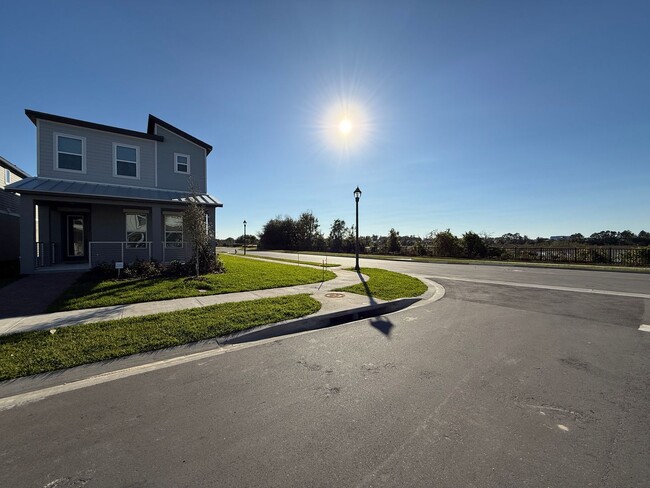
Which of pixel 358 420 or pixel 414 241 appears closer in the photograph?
pixel 358 420

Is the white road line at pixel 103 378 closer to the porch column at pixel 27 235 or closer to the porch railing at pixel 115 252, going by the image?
the porch railing at pixel 115 252

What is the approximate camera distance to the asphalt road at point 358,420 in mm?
2287

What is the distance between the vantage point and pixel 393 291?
963 cm

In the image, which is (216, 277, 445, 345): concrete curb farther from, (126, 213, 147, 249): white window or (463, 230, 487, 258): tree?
(463, 230, 487, 258): tree

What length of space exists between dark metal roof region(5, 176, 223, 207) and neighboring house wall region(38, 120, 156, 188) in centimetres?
44

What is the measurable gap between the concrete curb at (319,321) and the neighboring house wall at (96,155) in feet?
44.2

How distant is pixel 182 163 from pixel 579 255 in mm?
29756

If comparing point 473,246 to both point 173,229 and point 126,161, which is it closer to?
point 173,229

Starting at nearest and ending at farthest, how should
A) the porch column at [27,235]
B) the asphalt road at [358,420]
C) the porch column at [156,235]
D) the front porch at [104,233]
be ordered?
the asphalt road at [358,420] → the porch column at [27,235] → the porch column at [156,235] → the front porch at [104,233]

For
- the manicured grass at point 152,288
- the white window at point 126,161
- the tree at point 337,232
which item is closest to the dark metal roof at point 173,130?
the white window at point 126,161

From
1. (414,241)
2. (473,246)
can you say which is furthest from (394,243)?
(473,246)

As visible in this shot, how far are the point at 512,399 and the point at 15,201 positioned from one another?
2692 centimetres

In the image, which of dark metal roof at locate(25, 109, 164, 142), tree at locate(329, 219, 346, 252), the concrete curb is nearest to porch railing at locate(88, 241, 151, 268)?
dark metal roof at locate(25, 109, 164, 142)

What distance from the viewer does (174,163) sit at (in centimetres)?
1638
